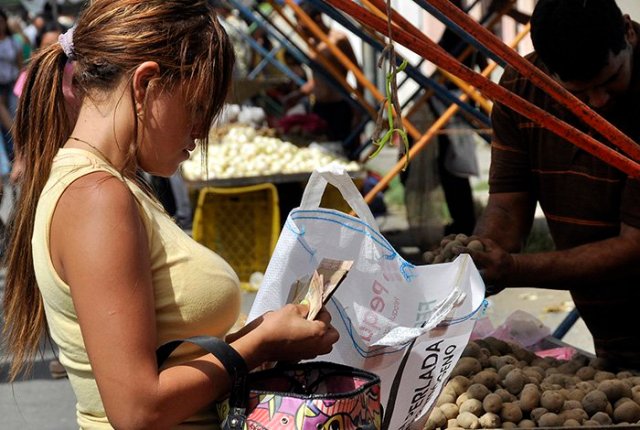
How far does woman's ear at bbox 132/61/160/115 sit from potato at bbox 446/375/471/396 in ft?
4.64

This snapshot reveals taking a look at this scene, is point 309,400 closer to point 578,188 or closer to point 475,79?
point 475,79

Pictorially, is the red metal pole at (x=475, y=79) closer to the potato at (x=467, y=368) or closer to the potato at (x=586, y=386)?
the potato at (x=586, y=386)

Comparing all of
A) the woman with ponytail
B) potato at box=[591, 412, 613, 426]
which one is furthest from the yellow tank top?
potato at box=[591, 412, 613, 426]

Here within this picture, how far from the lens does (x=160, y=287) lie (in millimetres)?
1718

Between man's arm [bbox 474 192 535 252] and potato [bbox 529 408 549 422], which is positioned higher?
man's arm [bbox 474 192 535 252]

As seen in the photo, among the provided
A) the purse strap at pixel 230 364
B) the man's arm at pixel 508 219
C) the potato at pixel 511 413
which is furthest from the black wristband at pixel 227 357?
the man's arm at pixel 508 219

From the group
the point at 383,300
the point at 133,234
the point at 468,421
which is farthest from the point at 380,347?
the point at 468,421

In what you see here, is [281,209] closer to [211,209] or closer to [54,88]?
[211,209]

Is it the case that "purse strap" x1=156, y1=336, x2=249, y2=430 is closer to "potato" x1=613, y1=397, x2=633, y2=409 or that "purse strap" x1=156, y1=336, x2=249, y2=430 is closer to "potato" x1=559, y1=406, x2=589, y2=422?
"potato" x1=559, y1=406, x2=589, y2=422

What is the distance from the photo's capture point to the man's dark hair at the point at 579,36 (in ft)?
8.84

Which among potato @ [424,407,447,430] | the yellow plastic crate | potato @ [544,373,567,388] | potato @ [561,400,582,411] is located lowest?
the yellow plastic crate

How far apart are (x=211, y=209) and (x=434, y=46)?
4916 mm

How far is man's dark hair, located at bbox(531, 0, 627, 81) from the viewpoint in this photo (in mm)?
2695

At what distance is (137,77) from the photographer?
5.67 feet
